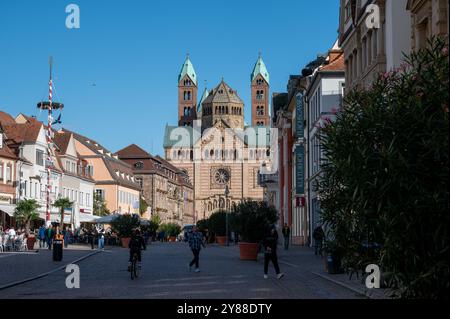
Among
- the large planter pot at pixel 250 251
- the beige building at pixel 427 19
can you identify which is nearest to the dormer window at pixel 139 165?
the large planter pot at pixel 250 251

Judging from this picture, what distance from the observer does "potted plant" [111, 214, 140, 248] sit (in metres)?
59.1

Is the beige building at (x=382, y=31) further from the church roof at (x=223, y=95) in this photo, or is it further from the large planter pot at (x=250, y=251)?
the church roof at (x=223, y=95)

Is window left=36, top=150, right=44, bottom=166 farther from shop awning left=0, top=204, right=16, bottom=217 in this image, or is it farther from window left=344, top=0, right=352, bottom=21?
window left=344, top=0, right=352, bottom=21

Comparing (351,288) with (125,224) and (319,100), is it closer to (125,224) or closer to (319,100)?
(319,100)

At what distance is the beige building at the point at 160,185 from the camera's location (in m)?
129

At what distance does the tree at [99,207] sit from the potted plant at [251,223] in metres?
58.5

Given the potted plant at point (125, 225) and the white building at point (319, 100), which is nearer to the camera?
the white building at point (319, 100)

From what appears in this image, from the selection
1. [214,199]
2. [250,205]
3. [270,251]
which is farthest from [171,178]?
[270,251]

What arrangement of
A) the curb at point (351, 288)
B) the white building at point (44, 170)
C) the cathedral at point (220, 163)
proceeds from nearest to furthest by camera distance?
the curb at point (351, 288) < the white building at point (44, 170) < the cathedral at point (220, 163)

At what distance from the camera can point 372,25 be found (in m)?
34.3

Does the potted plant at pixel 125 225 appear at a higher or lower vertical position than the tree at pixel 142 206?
lower

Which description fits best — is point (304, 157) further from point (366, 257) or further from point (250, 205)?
point (366, 257)

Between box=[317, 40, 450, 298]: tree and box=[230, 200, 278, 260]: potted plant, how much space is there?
23500 millimetres
